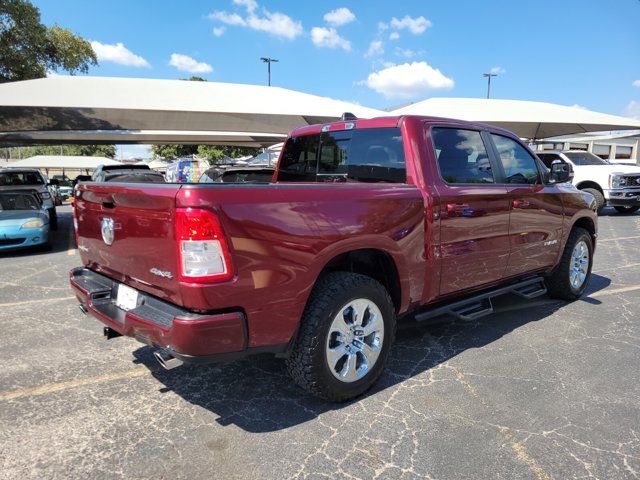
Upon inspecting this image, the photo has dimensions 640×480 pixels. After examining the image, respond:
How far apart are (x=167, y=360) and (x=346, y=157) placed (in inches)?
84.7

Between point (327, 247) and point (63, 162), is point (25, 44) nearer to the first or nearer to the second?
point (327, 247)

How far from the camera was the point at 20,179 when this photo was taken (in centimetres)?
1177

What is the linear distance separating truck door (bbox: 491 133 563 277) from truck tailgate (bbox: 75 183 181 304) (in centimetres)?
287

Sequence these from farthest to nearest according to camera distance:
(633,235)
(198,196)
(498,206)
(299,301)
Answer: (633,235) < (498,206) < (299,301) < (198,196)

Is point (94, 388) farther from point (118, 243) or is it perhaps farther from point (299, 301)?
point (299, 301)

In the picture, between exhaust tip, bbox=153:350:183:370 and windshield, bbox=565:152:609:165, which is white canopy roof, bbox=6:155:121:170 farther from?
exhaust tip, bbox=153:350:183:370

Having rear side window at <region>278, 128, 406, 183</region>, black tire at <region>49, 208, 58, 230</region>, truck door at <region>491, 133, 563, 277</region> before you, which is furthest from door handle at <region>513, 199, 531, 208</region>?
black tire at <region>49, 208, 58, 230</region>

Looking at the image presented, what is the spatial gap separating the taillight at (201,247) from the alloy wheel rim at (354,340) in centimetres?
83

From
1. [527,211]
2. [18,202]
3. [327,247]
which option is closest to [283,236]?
[327,247]

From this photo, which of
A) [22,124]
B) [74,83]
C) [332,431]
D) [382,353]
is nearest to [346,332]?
[382,353]

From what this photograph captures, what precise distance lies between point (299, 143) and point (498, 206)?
6.10 ft

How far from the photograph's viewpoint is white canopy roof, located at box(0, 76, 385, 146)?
10.2 m

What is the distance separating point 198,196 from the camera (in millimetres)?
2170

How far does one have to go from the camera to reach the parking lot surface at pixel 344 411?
2.32m
